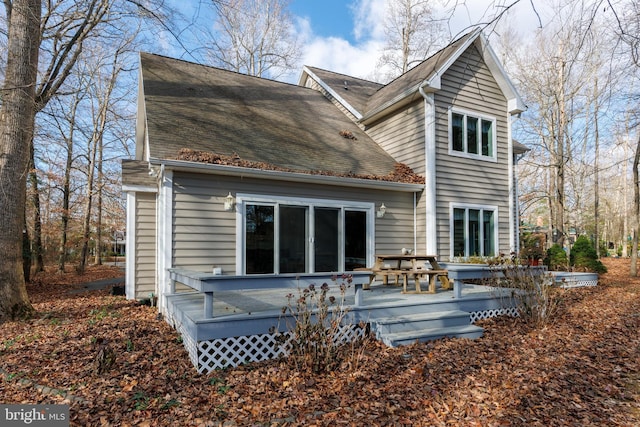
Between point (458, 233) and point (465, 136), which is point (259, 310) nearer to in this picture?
point (458, 233)

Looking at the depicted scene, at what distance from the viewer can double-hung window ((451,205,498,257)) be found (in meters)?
9.12

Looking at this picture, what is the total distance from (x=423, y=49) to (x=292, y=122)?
12681 millimetres

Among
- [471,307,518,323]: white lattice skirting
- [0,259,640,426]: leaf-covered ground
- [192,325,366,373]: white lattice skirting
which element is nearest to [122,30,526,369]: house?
[192,325,366,373]: white lattice skirting

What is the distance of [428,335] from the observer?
4.98 meters

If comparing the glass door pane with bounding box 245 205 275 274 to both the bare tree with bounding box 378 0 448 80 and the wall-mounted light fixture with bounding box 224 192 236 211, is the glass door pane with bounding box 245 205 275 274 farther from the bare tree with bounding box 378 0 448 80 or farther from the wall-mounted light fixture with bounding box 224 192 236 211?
the bare tree with bounding box 378 0 448 80

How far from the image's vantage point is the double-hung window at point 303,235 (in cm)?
717

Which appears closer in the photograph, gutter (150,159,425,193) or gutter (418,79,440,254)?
gutter (150,159,425,193)

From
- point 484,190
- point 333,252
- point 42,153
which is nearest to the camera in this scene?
point 333,252

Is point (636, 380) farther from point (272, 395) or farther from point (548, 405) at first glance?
point (272, 395)

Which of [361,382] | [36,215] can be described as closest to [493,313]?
[361,382]

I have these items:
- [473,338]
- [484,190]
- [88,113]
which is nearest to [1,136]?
[473,338]

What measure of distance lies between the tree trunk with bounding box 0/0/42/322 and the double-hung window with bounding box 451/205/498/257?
890 centimetres

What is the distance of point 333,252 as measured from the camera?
8.02m

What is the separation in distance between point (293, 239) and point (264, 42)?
16806 mm
